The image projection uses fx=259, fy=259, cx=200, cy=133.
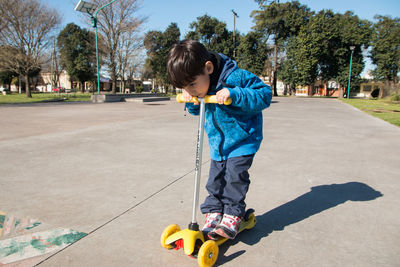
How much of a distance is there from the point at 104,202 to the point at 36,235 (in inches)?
25.8

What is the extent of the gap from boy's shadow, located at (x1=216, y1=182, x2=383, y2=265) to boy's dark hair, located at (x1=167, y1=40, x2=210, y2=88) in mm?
1190

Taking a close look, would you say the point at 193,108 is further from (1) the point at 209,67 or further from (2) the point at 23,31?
(2) the point at 23,31

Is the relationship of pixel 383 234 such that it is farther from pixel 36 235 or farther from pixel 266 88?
pixel 36 235

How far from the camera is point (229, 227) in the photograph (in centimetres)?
180

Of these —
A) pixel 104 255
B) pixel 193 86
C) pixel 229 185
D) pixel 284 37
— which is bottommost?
pixel 104 255

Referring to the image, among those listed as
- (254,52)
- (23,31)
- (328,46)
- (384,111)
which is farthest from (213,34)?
(384,111)

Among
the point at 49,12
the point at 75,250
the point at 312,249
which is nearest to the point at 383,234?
the point at 312,249

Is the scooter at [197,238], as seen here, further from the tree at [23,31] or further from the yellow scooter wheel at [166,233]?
the tree at [23,31]

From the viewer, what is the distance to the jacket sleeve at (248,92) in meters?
1.60

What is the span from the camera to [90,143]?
5.00 meters

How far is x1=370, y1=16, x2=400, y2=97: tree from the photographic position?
34.9 meters

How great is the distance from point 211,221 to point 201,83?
3.37ft

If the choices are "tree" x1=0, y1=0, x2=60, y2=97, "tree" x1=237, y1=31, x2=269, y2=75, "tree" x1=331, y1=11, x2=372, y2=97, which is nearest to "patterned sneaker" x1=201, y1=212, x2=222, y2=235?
"tree" x1=0, y1=0, x2=60, y2=97

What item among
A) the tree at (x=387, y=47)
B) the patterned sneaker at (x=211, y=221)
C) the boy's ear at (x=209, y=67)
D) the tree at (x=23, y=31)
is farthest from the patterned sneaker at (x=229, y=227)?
the tree at (x=387, y=47)
